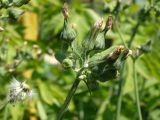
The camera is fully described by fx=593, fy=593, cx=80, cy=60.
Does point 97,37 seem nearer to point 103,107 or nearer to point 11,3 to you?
point 11,3

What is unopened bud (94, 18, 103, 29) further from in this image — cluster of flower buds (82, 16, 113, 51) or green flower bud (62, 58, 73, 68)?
green flower bud (62, 58, 73, 68)

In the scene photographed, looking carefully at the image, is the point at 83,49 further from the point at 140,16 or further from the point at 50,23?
the point at 50,23

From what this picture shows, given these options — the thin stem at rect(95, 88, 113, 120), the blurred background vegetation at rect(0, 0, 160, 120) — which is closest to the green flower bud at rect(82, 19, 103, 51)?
the blurred background vegetation at rect(0, 0, 160, 120)

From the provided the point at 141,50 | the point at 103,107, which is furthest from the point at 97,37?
the point at 103,107

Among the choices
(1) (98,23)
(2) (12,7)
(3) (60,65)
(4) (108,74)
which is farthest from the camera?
(3) (60,65)

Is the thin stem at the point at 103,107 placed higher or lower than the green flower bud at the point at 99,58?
lower

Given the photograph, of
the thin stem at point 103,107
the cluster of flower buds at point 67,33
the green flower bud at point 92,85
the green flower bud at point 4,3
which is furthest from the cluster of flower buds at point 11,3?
the thin stem at point 103,107

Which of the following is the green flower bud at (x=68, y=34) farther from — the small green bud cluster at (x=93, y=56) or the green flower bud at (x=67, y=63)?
the green flower bud at (x=67, y=63)
